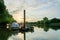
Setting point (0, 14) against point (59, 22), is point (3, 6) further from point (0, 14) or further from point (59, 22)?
point (59, 22)

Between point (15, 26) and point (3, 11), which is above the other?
point (3, 11)

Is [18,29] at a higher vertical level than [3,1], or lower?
lower

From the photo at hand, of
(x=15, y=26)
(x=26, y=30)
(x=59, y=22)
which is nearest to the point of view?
(x=26, y=30)

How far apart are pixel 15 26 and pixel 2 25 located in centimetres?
560

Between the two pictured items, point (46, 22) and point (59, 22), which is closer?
point (59, 22)

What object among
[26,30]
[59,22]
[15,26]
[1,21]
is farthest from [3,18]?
[59,22]

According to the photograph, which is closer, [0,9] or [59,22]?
[0,9]

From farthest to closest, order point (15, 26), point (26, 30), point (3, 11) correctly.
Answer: point (3, 11) → point (15, 26) → point (26, 30)

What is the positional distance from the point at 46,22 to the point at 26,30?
301 ft

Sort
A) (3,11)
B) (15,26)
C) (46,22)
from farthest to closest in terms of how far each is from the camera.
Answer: (46,22)
(3,11)
(15,26)

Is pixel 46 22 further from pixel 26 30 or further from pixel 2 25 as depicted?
pixel 26 30

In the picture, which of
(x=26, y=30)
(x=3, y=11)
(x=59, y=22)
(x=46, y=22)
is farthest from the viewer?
(x=46, y=22)

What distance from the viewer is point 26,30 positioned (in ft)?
126

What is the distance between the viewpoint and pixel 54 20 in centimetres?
12569
